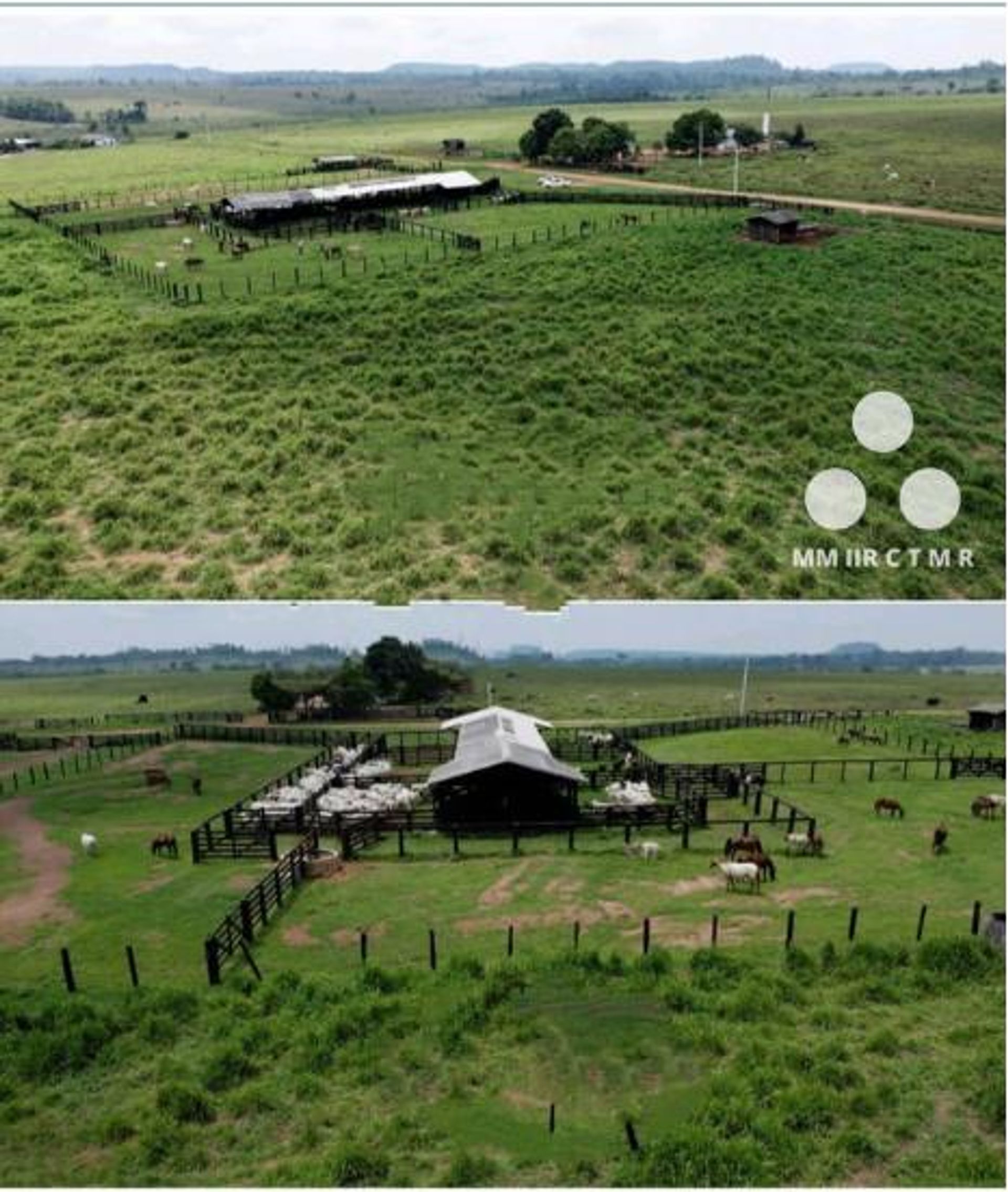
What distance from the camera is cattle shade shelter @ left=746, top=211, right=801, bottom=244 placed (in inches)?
1511

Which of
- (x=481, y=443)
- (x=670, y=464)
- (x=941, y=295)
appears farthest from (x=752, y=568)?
(x=941, y=295)

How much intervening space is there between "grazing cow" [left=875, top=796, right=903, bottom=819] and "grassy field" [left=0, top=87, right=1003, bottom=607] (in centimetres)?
726

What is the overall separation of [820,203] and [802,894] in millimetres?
37128

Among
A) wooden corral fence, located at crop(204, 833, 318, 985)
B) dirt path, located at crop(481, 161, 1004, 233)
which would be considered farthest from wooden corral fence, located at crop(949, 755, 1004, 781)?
dirt path, located at crop(481, 161, 1004, 233)

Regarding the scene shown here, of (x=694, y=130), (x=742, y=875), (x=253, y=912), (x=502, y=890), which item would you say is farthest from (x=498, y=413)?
(x=694, y=130)

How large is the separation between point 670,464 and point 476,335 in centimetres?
972

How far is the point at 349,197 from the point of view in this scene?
40875 mm

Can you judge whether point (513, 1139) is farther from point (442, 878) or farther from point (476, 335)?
point (476, 335)

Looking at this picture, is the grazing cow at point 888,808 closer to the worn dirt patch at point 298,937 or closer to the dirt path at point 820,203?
the worn dirt patch at point 298,937

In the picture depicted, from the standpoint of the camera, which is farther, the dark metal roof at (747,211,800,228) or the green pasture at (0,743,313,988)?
the dark metal roof at (747,211,800,228)

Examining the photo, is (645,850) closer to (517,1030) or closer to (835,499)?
(517,1030)

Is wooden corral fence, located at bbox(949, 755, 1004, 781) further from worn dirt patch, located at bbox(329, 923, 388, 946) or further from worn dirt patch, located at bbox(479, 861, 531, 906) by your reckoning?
worn dirt patch, located at bbox(329, 923, 388, 946)

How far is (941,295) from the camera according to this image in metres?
34.3

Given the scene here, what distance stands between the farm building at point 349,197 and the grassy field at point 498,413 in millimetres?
2735
